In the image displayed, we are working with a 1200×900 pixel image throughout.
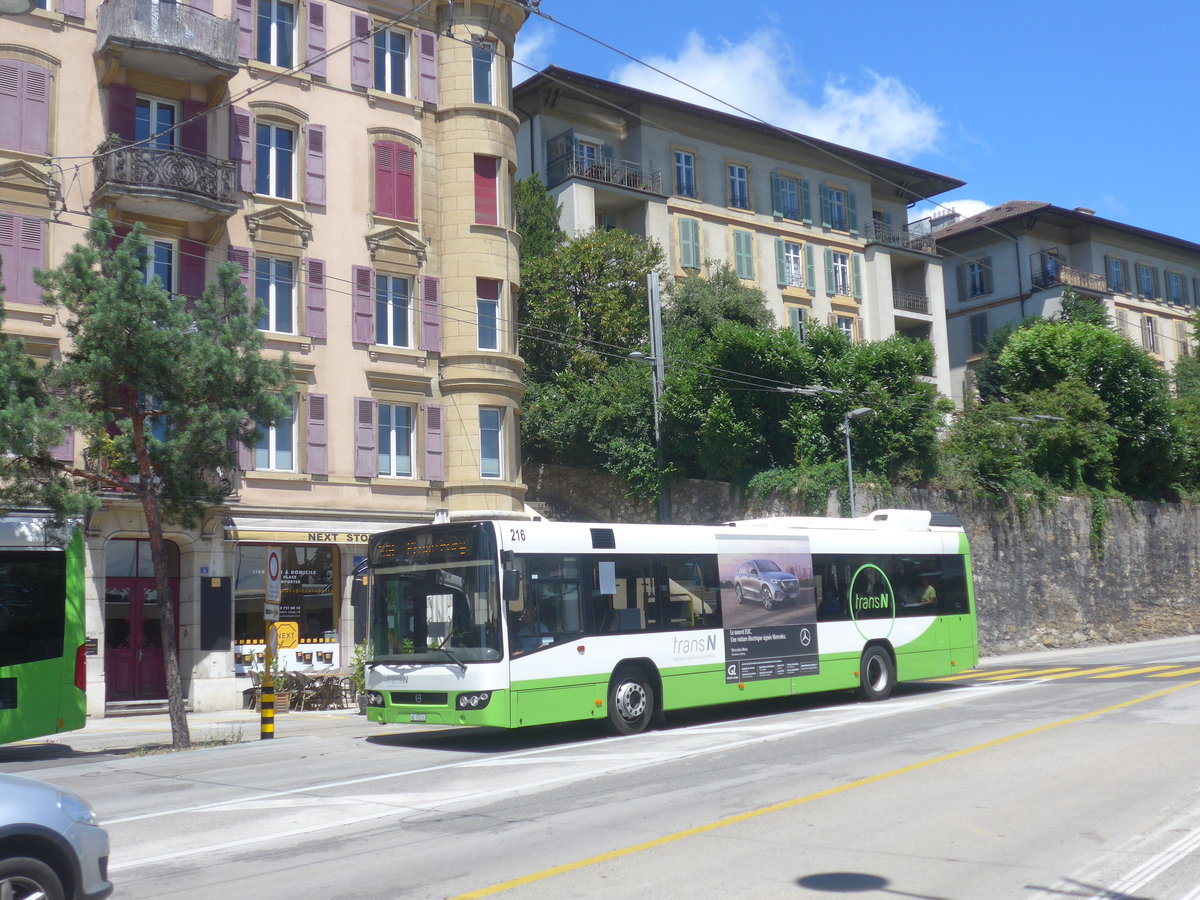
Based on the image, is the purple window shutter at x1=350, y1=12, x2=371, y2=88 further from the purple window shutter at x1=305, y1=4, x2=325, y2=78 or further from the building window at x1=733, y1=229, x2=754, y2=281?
the building window at x1=733, y1=229, x2=754, y2=281

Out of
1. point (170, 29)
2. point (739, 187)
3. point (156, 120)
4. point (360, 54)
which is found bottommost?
point (156, 120)

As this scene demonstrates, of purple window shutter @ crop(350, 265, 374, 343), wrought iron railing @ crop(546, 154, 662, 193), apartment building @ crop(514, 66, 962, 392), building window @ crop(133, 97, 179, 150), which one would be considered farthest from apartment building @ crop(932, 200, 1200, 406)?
building window @ crop(133, 97, 179, 150)

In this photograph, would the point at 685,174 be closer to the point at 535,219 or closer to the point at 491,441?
the point at 535,219

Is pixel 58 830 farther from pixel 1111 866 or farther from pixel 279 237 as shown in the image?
pixel 279 237

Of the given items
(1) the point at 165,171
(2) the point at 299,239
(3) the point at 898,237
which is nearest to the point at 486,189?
(2) the point at 299,239

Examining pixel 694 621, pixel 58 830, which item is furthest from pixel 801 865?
pixel 694 621

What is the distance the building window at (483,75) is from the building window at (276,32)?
483 centimetres

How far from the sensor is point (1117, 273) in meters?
62.7

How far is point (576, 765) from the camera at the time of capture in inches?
510

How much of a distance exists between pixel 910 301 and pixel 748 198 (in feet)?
33.1

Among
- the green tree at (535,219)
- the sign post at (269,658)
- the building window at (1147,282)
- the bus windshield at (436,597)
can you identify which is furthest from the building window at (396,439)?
the building window at (1147,282)

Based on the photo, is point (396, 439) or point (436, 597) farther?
point (396, 439)

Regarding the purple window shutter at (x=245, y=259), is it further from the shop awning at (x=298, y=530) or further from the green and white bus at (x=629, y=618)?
the green and white bus at (x=629, y=618)

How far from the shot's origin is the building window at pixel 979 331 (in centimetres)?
6156
